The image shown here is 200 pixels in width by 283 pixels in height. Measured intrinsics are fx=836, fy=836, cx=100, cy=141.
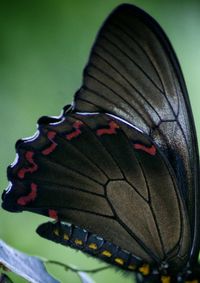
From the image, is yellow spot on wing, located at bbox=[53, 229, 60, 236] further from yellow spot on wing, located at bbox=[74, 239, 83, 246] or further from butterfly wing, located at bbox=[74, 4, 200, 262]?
butterfly wing, located at bbox=[74, 4, 200, 262]

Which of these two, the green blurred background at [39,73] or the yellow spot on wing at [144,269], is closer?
the yellow spot on wing at [144,269]

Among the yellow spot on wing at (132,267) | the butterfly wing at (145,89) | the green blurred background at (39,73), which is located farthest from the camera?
the green blurred background at (39,73)

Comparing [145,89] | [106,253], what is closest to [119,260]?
[106,253]

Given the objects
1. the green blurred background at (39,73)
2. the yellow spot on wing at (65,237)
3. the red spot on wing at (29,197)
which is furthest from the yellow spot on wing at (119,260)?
the green blurred background at (39,73)

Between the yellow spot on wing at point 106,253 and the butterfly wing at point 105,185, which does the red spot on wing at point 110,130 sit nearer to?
the butterfly wing at point 105,185

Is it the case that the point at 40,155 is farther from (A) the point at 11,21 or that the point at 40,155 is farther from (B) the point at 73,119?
(A) the point at 11,21

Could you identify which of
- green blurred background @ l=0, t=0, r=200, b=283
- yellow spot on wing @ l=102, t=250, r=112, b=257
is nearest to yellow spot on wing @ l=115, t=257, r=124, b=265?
yellow spot on wing @ l=102, t=250, r=112, b=257

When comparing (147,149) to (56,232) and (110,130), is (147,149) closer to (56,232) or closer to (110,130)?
(110,130)

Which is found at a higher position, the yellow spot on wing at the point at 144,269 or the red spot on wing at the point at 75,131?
the red spot on wing at the point at 75,131
